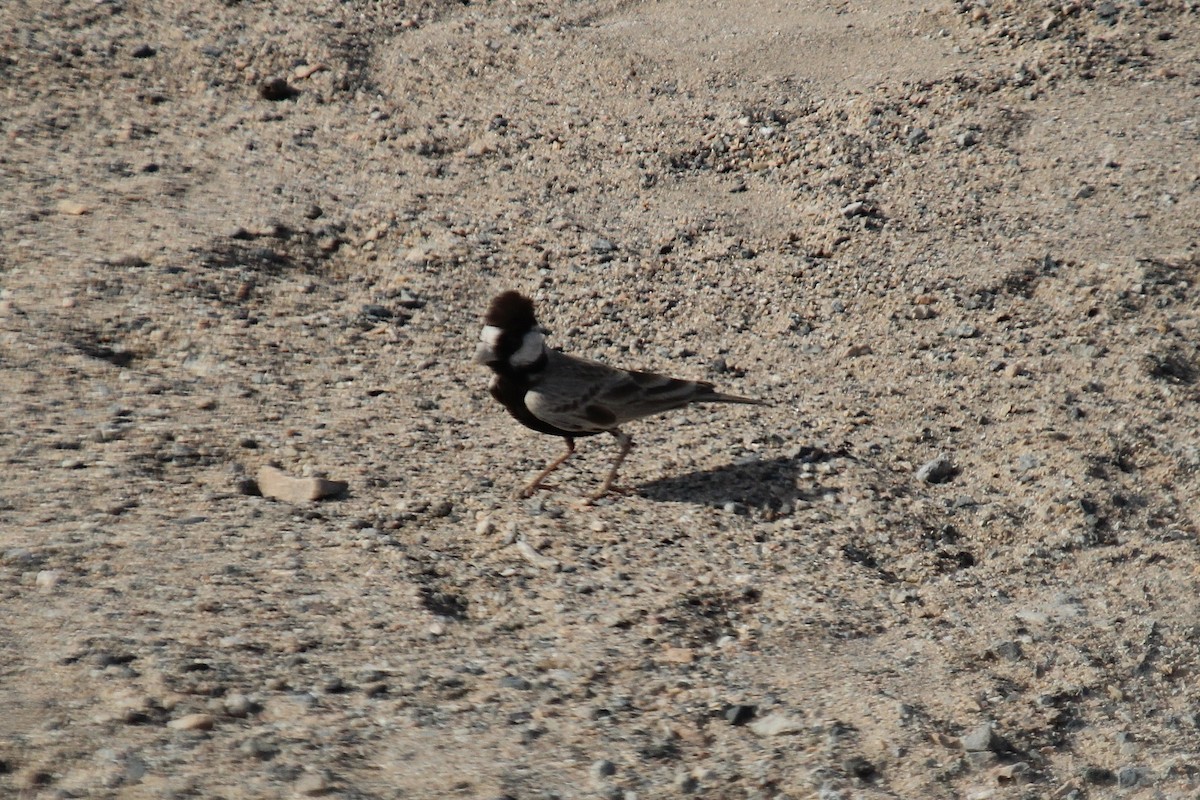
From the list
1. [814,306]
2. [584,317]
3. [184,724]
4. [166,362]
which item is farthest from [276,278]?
[184,724]

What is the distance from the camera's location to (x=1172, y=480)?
589 cm

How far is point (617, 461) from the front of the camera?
589 cm

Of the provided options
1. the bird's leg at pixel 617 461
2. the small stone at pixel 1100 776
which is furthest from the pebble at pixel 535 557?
the small stone at pixel 1100 776

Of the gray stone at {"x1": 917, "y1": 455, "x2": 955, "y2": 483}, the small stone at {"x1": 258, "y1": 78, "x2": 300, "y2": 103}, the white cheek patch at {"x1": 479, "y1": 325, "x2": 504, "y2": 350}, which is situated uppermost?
the small stone at {"x1": 258, "y1": 78, "x2": 300, "y2": 103}

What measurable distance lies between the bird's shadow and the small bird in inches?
11.4

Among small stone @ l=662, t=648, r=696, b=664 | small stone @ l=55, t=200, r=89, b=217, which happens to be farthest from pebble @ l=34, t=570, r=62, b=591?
small stone @ l=55, t=200, r=89, b=217

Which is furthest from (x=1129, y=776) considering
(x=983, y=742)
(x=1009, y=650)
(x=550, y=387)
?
(x=550, y=387)

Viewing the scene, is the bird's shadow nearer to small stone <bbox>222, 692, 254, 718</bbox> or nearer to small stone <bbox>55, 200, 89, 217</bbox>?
small stone <bbox>222, 692, 254, 718</bbox>

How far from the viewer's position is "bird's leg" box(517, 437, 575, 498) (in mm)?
5684

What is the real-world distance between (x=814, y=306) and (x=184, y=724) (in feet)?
15.0

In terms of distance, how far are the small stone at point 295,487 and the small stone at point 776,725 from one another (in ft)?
7.14

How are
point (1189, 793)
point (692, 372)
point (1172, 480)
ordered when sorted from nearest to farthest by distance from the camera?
point (1189, 793)
point (1172, 480)
point (692, 372)

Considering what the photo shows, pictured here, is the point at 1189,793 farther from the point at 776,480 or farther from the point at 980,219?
the point at 980,219

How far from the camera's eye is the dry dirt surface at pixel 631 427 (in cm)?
423
